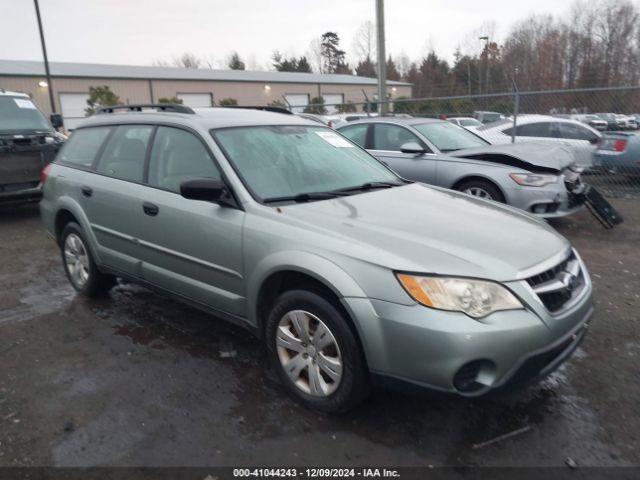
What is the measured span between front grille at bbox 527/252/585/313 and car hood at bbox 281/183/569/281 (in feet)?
0.28

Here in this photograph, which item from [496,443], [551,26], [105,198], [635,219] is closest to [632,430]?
[496,443]

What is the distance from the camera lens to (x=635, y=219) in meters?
7.83

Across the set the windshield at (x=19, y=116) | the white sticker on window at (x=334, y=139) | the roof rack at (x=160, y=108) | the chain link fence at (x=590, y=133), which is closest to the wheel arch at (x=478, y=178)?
the chain link fence at (x=590, y=133)

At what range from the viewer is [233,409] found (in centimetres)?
306

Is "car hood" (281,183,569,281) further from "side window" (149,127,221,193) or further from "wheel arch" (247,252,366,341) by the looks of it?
"side window" (149,127,221,193)

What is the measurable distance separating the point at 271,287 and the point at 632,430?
215cm

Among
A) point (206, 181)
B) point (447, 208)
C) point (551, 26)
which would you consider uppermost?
point (551, 26)

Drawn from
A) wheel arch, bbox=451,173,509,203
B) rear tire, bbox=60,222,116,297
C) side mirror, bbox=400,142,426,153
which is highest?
side mirror, bbox=400,142,426,153

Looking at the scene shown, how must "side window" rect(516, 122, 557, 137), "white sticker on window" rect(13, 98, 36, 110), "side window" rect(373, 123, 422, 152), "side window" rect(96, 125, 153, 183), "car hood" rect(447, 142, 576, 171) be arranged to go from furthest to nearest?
"side window" rect(516, 122, 557, 137) < "white sticker on window" rect(13, 98, 36, 110) < "side window" rect(373, 123, 422, 152) < "car hood" rect(447, 142, 576, 171) < "side window" rect(96, 125, 153, 183)

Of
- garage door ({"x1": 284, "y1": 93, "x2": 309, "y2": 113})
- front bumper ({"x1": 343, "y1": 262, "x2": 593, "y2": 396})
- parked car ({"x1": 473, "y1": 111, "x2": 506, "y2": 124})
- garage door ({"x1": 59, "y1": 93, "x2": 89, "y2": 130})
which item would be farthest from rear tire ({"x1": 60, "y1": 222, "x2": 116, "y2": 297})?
garage door ({"x1": 284, "y1": 93, "x2": 309, "y2": 113})

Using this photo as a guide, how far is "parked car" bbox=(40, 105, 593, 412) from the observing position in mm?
2484

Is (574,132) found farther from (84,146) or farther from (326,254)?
(326,254)

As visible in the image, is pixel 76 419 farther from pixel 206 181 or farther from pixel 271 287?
pixel 206 181

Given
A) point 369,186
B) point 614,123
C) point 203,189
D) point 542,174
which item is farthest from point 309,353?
point 614,123
